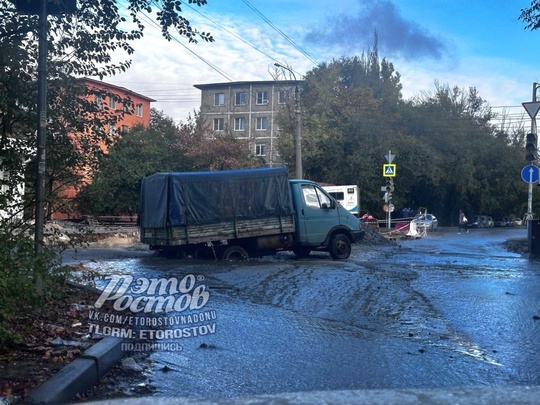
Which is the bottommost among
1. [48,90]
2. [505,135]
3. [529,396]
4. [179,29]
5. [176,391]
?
[176,391]

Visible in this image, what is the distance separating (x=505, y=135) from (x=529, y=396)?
225 feet

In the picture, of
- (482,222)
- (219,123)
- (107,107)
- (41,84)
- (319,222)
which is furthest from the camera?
(219,123)

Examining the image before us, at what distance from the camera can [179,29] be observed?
351 inches

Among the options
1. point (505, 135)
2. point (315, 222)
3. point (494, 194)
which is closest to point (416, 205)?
point (494, 194)

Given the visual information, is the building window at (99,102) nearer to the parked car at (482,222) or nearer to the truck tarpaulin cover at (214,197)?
the truck tarpaulin cover at (214,197)

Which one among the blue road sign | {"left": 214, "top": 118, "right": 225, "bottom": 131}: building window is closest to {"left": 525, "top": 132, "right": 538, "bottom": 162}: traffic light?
the blue road sign

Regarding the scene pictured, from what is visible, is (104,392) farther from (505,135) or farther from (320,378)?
(505,135)

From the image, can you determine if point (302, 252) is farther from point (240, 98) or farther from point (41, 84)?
point (240, 98)

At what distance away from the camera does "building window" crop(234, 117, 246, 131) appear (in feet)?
254

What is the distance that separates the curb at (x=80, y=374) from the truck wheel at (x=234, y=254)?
10558 mm

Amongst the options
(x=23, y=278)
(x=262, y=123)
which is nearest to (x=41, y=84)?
(x=23, y=278)

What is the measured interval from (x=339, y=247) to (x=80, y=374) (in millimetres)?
13784

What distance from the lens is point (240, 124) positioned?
77.7 meters

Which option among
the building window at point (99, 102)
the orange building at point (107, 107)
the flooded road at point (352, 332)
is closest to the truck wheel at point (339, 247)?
the flooded road at point (352, 332)
